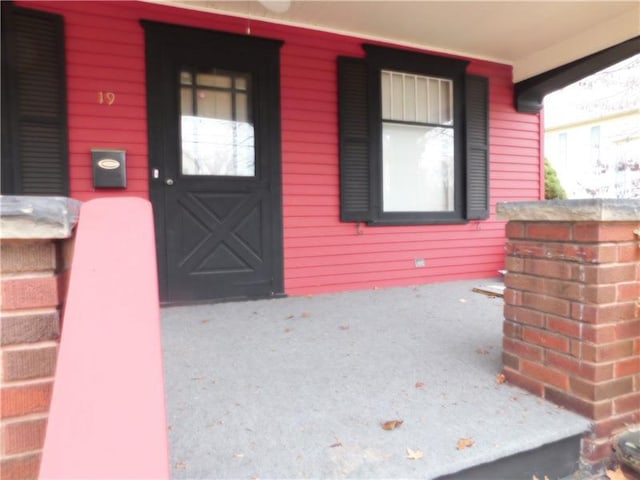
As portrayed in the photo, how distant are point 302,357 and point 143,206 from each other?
5.06ft

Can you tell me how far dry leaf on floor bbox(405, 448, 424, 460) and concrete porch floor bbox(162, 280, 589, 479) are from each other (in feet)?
0.04

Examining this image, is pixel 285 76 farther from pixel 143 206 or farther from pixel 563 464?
pixel 563 464

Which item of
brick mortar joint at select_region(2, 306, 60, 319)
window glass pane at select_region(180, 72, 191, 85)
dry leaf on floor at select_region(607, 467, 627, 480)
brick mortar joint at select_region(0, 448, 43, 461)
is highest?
window glass pane at select_region(180, 72, 191, 85)

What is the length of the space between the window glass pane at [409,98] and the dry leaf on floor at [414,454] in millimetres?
3928

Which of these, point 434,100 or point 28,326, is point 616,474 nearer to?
point 28,326

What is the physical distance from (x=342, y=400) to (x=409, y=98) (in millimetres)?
3798

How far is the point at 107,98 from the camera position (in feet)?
11.2

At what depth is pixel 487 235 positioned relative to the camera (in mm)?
5113

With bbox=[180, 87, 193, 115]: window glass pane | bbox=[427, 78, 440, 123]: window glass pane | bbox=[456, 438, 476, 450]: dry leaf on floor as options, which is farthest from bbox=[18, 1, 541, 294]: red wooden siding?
bbox=[456, 438, 476, 450]: dry leaf on floor

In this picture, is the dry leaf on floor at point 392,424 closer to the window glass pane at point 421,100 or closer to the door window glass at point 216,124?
the door window glass at point 216,124

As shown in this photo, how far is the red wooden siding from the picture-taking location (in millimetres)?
3357

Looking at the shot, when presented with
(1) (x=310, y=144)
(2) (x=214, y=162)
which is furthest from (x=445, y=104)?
(2) (x=214, y=162)

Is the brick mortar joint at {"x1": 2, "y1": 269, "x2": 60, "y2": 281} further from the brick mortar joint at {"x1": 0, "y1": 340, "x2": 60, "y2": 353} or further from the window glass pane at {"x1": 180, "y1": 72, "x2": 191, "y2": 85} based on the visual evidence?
the window glass pane at {"x1": 180, "y1": 72, "x2": 191, "y2": 85}

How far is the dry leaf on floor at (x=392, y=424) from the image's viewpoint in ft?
5.01
